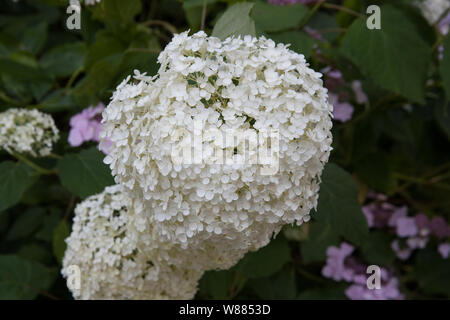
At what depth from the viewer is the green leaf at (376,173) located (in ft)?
5.11

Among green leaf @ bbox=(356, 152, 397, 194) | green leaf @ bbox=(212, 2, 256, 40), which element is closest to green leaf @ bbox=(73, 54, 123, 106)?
green leaf @ bbox=(212, 2, 256, 40)

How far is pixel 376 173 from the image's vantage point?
156 cm

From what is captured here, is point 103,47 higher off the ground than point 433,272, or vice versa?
point 103,47

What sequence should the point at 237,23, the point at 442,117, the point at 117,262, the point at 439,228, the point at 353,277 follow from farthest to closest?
the point at 439,228 → the point at 353,277 → the point at 442,117 → the point at 117,262 → the point at 237,23

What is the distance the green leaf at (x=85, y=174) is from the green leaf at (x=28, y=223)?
33 centimetres

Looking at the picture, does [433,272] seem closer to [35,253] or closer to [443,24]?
[443,24]

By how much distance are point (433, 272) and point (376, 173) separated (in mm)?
394

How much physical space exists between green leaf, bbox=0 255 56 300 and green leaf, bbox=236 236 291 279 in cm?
52

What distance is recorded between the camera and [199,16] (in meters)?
1.34

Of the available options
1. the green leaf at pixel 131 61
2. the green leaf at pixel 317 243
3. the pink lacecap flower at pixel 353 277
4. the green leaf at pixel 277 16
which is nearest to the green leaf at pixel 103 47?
the green leaf at pixel 131 61

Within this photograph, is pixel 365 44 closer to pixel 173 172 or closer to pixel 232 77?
pixel 232 77

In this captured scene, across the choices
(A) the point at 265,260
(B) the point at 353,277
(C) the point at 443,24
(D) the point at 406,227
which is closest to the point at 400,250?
(D) the point at 406,227

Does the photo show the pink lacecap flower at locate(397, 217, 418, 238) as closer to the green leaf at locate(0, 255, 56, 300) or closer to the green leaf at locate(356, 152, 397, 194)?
the green leaf at locate(356, 152, 397, 194)

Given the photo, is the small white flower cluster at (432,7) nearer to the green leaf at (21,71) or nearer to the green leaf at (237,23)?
the green leaf at (237,23)
